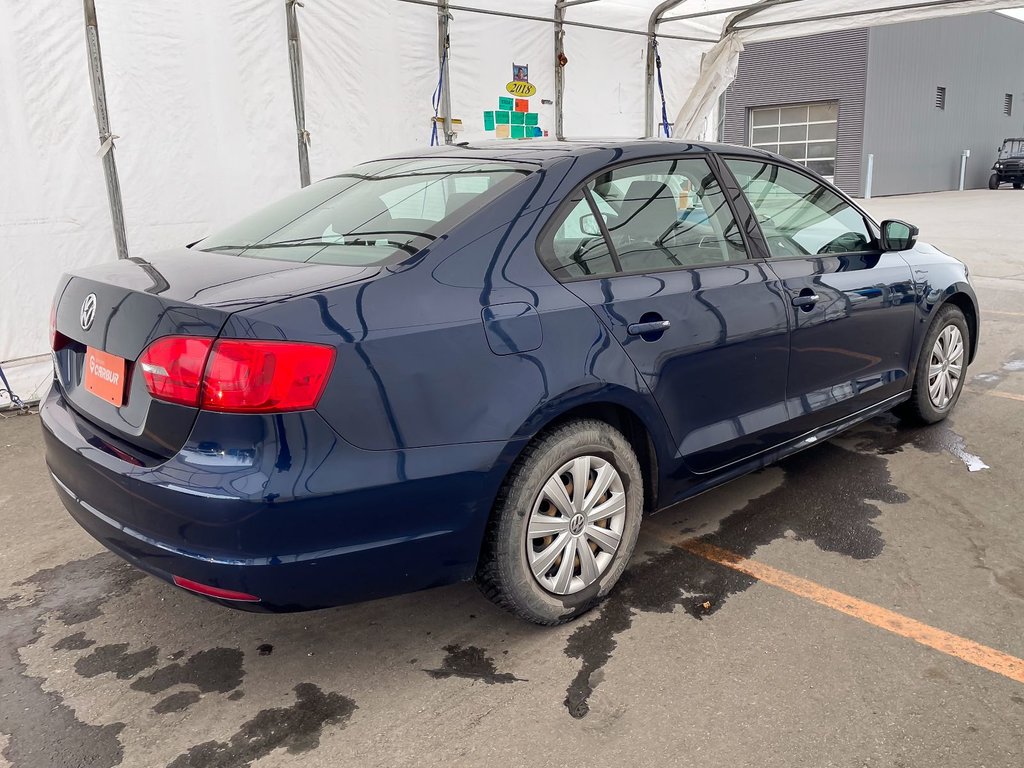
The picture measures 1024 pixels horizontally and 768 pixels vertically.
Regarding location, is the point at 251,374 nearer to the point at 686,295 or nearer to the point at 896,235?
the point at 686,295

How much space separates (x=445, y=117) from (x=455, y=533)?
5.72 meters

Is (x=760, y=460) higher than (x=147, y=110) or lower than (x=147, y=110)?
lower

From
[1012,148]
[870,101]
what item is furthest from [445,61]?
[1012,148]

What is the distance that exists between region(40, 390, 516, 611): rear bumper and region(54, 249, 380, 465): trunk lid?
0.08 meters

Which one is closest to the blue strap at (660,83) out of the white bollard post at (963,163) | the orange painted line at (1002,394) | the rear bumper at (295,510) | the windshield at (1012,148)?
the orange painted line at (1002,394)

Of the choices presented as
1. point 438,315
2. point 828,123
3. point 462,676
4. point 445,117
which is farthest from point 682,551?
point 828,123

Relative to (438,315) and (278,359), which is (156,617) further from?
(438,315)

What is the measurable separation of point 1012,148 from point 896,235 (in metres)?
36.0

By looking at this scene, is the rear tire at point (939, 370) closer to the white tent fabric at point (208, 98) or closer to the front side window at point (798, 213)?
the front side window at point (798, 213)

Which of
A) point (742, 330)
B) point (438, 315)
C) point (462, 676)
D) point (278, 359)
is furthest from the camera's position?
point (742, 330)

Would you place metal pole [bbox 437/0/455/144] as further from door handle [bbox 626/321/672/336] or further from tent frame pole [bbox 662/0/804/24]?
door handle [bbox 626/321/672/336]

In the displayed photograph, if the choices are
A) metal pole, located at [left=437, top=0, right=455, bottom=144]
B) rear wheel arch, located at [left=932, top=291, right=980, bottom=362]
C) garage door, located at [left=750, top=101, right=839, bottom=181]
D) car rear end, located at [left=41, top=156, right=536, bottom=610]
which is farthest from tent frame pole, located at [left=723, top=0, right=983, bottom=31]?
garage door, located at [left=750, top=101, right=839, bottom=181]

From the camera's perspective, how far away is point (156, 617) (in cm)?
297

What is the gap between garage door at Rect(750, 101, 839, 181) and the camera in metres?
28.4
